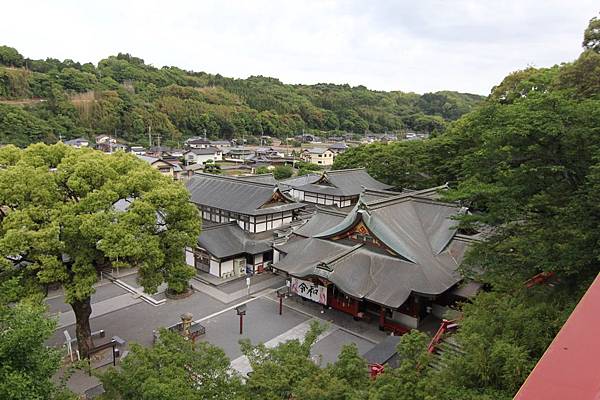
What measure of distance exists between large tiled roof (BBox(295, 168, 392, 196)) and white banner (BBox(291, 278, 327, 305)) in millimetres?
16762

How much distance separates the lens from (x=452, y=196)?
12.9 meters

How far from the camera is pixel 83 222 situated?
521 inches

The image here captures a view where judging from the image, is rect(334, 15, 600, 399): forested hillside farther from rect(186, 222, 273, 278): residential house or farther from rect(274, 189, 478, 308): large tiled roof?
rect(186, 222, 273, 278): residential house

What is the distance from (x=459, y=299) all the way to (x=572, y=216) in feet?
33.0

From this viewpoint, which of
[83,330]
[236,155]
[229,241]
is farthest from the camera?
[236,155]

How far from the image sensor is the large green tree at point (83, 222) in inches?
520

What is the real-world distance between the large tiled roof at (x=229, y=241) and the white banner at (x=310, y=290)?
14.5 feet

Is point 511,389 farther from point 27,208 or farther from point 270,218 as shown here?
point 270,218

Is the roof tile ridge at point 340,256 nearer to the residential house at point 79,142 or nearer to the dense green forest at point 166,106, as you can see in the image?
the dense green forest at point 166,106

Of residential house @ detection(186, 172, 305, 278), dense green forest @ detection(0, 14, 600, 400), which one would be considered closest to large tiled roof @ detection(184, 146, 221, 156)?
residential house @ detection(186, 172, 305, 278)

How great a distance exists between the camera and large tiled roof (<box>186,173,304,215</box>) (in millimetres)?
27477

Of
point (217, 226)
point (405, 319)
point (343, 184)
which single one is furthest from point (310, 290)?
point (343, 184)

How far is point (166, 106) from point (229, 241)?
335 ft

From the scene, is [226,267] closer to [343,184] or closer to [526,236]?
[343,184]
